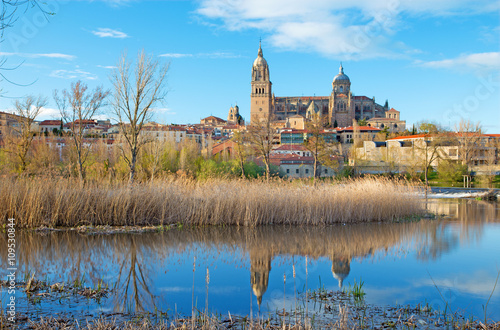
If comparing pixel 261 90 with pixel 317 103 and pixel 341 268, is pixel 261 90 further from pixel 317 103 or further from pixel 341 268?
pixel 341 268

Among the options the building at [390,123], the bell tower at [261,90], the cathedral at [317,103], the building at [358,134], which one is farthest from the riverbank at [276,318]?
the bell tower at [261,90]

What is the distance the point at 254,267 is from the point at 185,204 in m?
5.35

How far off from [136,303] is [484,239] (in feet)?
34.1

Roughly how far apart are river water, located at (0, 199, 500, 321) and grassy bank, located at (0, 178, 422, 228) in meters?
0.75

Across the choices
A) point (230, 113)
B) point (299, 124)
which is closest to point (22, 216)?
point (299, 124)

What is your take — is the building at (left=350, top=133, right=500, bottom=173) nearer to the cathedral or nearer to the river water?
the river water

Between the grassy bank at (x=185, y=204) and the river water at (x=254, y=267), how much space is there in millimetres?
755

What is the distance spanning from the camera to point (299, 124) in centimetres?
12062

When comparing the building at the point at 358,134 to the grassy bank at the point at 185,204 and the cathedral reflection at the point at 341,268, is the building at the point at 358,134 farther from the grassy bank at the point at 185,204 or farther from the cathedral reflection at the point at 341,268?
the cathedral reflection at the point at 341,268

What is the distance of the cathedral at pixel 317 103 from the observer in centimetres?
12975

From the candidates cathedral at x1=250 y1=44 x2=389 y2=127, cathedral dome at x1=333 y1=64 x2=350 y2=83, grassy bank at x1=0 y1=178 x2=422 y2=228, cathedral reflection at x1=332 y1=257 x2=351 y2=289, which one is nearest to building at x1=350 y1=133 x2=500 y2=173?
grassy bank at x1=0 y1=178 x2=422 y2=228

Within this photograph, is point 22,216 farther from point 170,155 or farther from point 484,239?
point 170,155

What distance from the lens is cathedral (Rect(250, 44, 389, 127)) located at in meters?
130

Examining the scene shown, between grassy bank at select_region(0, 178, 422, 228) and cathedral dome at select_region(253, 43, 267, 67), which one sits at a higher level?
cathedral dome at select_region(253, 43, 267, 67)
